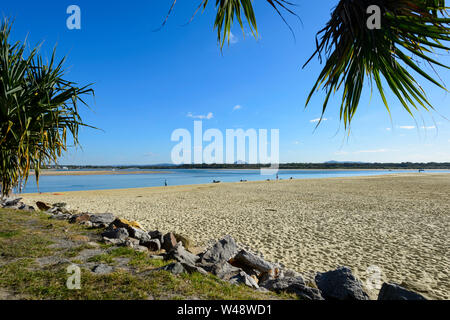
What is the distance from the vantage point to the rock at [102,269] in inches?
131

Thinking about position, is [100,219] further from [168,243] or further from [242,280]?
[242,280]

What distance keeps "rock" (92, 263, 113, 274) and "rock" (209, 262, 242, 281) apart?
1572 mm

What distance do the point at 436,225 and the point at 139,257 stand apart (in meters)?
11.4

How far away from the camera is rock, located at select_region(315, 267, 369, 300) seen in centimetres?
332

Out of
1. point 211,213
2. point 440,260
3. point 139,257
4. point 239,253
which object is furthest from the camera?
point 211,213

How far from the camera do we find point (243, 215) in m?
11.5

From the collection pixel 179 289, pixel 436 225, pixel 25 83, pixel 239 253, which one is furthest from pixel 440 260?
pixel 25 83

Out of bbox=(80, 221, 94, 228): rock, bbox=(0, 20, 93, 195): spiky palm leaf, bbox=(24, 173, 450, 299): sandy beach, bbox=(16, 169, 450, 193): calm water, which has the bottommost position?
bbox=(16, 169, 450, 193): calm water

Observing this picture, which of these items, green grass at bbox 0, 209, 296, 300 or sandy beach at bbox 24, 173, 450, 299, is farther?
sandy beach at bbox 24, 173, 450, 299

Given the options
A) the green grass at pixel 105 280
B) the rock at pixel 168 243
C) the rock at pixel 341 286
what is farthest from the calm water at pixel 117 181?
the rock at pixel 341 286

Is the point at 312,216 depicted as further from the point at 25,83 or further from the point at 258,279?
the point at 25,83

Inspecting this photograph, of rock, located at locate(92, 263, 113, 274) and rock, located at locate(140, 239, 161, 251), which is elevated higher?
rock, located at locate(92, 263, 113, 274)

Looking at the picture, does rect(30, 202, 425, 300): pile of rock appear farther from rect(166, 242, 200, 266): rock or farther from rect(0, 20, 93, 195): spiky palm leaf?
rect(0, 20, 93, 195): spiky palm leaf

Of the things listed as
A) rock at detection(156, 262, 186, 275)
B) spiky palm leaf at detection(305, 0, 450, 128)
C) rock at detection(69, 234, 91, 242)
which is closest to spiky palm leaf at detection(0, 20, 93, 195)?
rock at detection(69, 234, 91, 242)
